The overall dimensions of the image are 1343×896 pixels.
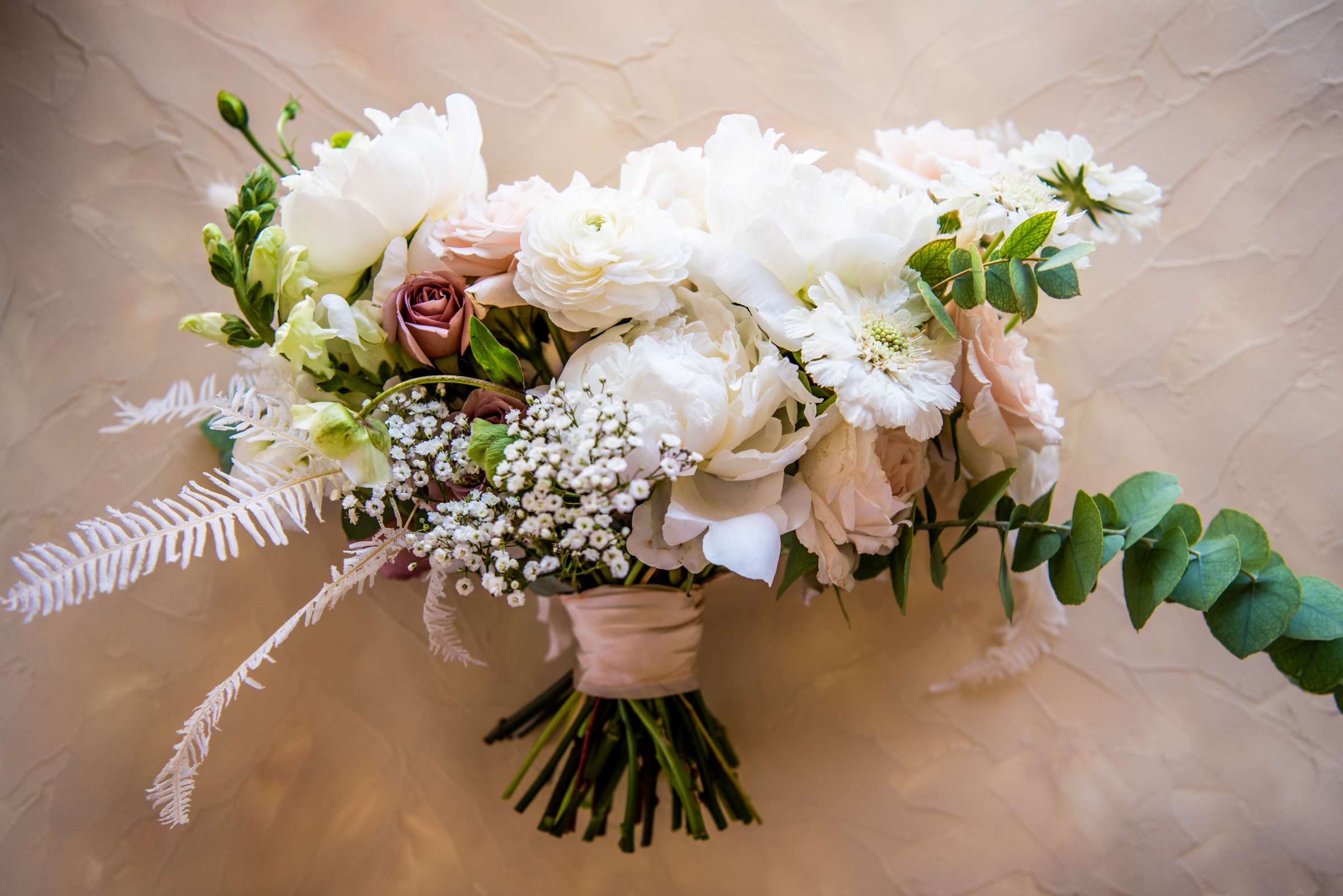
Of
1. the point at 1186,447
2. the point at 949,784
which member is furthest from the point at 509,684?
the point at 1186,447

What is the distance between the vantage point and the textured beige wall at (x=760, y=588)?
3.22 feet

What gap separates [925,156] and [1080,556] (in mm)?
437

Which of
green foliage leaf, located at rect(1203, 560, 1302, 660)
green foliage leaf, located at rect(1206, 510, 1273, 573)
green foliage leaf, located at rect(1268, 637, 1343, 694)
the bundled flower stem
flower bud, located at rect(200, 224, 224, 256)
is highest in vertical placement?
flower bud, located at rect(200, 224, 224, 256)

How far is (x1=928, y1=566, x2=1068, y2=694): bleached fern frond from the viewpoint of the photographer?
39.8 inches

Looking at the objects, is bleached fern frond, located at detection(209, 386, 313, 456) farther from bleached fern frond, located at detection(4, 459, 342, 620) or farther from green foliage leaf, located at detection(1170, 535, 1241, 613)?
green foliage leaf, located at detection(1170, 535, 1241, 613)

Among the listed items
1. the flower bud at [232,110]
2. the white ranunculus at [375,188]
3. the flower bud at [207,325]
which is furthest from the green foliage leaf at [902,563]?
the flower bud at [232,110]

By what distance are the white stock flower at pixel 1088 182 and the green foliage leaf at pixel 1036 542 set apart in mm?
290

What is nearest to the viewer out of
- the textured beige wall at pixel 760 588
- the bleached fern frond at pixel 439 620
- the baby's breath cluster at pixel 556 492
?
the baby's breath cluster at pixel 556 492

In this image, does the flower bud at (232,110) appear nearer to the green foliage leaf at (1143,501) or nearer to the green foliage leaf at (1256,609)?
the green foliage leaf at (1143,501)

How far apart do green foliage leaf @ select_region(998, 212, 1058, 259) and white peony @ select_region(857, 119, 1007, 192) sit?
0.49 feet

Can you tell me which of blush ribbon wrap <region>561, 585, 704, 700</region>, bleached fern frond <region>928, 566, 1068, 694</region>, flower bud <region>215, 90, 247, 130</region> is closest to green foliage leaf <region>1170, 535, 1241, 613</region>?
bleached fern frond <region>928, 566, 1068, 694</region>

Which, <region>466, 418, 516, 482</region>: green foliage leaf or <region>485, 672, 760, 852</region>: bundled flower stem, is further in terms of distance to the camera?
<region>485, 672, 760, 852</region>: bundled flower stem

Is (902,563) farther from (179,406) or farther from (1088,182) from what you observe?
(179,406)

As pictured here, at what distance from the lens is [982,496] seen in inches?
31.6
